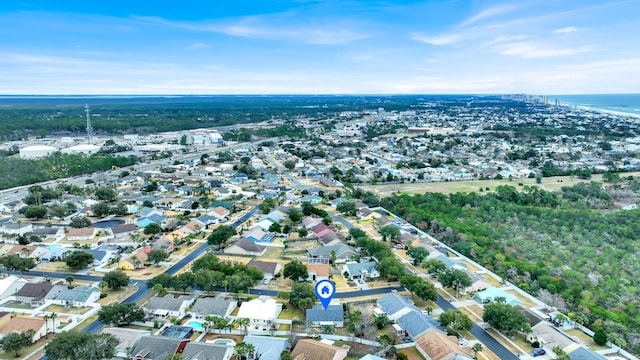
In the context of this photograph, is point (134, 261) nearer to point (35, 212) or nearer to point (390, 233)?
point (35, 212)

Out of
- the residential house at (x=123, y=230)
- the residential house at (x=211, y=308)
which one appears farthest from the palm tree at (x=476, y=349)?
the residential house at (x=123, y=230)

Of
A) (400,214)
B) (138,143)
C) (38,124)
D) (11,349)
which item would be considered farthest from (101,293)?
(38,124)

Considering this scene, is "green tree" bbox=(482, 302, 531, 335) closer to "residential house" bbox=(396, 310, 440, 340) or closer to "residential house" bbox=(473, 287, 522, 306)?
"residential house" bbox=(473, 287, 522, 306)

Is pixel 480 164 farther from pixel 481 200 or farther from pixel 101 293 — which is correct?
pixel 101 293

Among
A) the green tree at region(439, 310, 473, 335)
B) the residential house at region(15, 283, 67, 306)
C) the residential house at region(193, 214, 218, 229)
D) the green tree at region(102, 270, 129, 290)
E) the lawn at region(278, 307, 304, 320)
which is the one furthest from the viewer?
the residential house at region(193, 214, 218, 229)

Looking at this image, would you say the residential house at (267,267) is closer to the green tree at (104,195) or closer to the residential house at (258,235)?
the residential house at (258,235)

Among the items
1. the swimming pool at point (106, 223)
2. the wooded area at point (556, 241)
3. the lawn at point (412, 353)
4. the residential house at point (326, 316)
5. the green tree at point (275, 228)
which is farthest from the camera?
the swimming pool at point (106, 223)

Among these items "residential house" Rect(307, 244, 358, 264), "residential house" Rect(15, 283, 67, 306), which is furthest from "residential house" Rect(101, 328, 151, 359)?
"residential house" Rect(307, 244, 358, 264)
